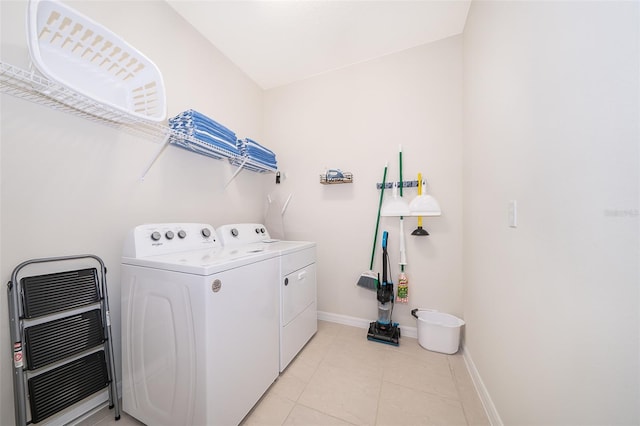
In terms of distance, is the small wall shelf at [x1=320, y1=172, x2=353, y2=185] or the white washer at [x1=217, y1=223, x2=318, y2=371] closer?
the white washer at [x1=217, y1=223, x2=318, y2=371]

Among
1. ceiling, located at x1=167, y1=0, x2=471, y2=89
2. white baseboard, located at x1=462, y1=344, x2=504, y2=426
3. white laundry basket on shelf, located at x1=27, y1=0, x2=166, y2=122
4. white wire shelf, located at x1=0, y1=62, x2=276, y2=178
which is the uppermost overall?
ceiling, located at x1=167, y1=0, x2=471, y2=89

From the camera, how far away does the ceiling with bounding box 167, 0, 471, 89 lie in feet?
5.40

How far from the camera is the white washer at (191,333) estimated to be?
97 centimetres

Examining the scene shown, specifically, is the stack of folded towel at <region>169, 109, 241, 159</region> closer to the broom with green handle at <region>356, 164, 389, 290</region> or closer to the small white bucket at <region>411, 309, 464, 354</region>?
the broom with green handle at <region>356, 164, 389, 290</region>

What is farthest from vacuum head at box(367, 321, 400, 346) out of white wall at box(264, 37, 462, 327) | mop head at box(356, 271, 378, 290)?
mop head at box(356, 271, 378, 290)

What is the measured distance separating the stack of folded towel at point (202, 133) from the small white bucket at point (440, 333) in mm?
2184

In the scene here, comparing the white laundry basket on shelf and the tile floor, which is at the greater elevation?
the white laundry basket on shelf

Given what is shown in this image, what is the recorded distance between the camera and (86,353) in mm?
1159

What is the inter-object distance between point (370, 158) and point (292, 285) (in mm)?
1430

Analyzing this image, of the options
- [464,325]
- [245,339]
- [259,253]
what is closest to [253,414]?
[245,339]

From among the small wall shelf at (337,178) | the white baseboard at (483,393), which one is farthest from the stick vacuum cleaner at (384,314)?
the small wall shelf at (337,178)

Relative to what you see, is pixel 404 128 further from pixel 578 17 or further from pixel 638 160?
pixel 638 160

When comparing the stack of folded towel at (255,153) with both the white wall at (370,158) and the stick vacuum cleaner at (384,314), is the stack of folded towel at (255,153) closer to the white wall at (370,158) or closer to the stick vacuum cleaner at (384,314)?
the white wall at (370,158)

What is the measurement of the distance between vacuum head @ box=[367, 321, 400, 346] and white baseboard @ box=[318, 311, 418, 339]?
0.09 metres
